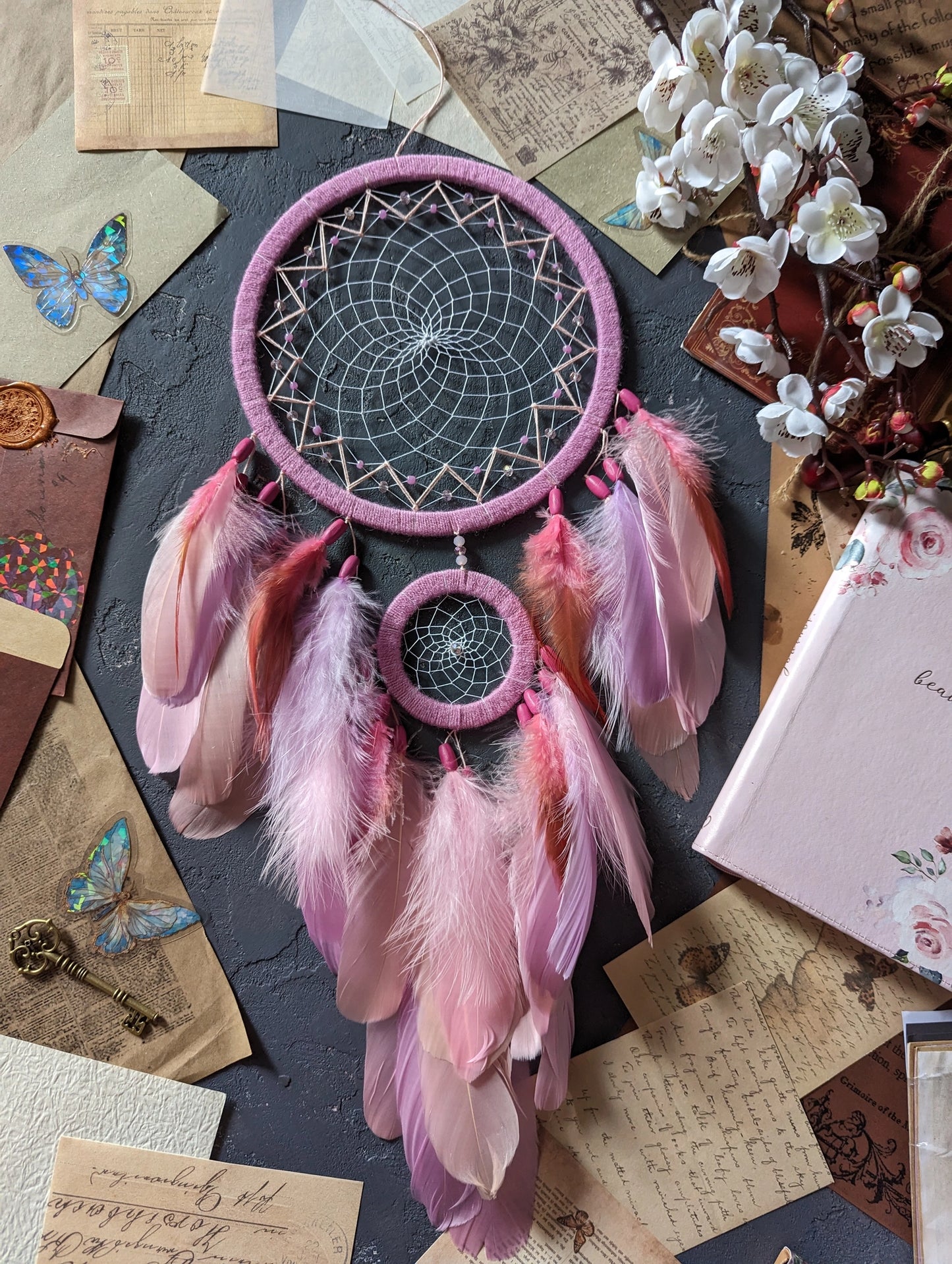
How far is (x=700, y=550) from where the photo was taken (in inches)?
38.6

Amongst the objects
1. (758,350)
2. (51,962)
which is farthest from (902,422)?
(51,962)

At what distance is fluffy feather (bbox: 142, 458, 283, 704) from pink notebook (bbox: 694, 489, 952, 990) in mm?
645

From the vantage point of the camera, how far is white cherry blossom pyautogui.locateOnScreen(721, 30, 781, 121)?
836 mm

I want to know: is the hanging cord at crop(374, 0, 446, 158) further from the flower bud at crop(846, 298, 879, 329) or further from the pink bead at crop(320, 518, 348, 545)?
the flower bud at crop(846, 298, 879, 329)

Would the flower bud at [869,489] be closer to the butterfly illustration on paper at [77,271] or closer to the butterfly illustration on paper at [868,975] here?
the butterfly illustration on paper at [868,975]

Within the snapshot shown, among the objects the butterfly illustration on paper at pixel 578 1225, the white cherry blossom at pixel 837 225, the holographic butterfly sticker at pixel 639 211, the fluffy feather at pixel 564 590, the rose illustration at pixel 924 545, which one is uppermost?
the white cherry blossom at pixel 837 225

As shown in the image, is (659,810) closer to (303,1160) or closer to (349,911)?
(349,911)

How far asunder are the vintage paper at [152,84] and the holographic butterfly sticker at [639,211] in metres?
0.42

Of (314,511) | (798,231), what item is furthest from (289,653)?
(798,231)

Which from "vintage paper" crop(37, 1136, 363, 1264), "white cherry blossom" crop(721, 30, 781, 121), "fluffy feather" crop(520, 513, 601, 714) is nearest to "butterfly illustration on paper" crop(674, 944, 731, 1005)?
"fluffy feather" crop(520, 513, 601, 714)

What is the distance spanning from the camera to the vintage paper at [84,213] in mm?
1004

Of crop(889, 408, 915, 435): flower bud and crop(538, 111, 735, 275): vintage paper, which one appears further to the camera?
crop(538, 111, 735, 275): vintage paper

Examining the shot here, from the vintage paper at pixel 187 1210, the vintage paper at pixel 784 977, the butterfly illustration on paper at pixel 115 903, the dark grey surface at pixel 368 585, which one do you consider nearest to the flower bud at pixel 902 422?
the dark grey surface at pixel 368 585

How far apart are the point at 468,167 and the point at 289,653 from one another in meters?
0.62
